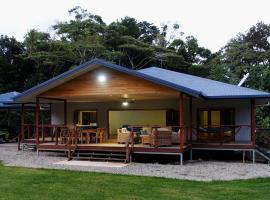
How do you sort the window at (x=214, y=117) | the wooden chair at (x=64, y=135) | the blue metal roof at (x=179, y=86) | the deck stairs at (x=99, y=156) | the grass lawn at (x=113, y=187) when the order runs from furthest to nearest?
the window at (x=214, y=117)
the wooden chair at (x=64, y=135)
the deck stairs at (x=99, y=156)
the blue metal roof at (x=179, y=86)
the grass lawn at (x=113, y=187)

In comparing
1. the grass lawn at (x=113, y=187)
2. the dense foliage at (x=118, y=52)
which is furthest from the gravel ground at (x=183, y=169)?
the dense foliage at (x=118, y=52)

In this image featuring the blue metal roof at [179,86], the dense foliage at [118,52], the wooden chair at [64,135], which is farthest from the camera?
the dense foliage at [118,52]

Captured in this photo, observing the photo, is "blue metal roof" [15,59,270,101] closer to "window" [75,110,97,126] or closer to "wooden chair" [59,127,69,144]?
"wooden chair" [59,127,69,144]

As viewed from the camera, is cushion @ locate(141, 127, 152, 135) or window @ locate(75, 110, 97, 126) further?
window @ locate(75, 110, 97, 126)

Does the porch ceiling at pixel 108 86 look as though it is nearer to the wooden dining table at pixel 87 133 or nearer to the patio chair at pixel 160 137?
the patio chair at pixel 160 137

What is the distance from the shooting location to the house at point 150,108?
14719mm

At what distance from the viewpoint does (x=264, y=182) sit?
10.4 m

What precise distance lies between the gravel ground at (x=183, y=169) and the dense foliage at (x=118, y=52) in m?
15.4

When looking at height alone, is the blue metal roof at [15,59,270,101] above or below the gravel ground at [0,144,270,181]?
above

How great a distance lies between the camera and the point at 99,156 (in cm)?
1565

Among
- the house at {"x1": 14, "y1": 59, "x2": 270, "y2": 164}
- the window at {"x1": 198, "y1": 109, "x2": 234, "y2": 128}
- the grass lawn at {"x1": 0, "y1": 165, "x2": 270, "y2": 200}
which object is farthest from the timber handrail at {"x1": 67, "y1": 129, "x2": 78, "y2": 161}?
the window at {"x1": 198, "y1": 109, "x2": 234, "y2": 128}

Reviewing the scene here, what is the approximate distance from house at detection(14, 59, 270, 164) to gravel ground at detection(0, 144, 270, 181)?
90cm

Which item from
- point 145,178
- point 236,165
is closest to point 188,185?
point 145,178

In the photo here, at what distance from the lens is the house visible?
14719 millimetres
